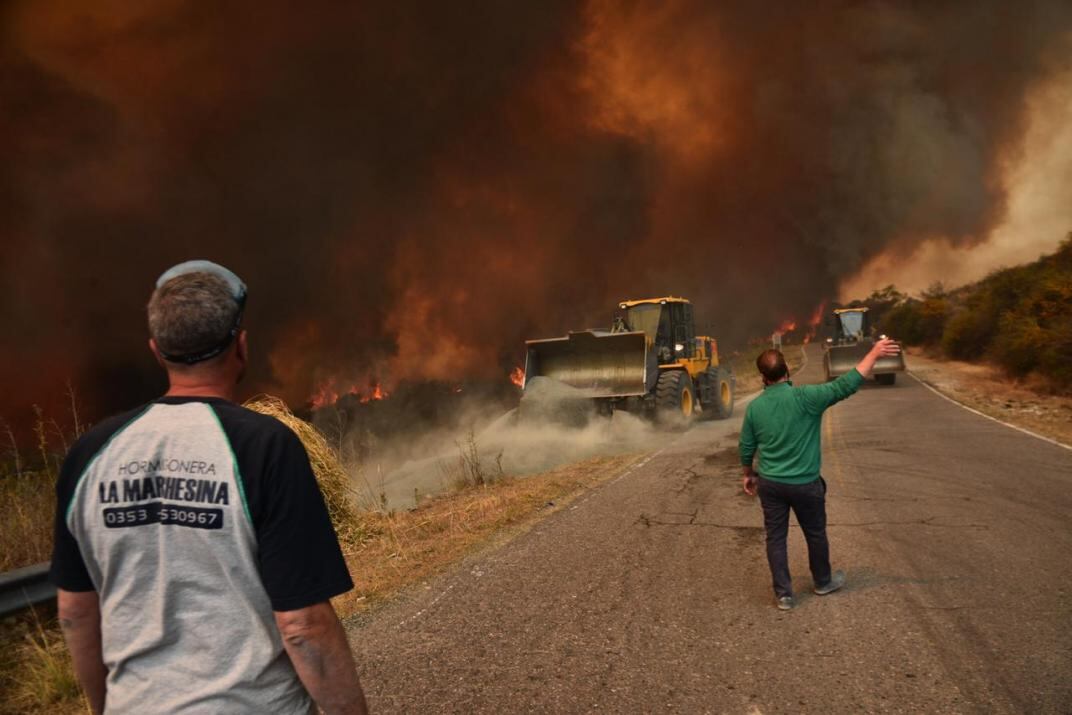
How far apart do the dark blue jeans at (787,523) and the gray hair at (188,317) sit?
3987 millimetres

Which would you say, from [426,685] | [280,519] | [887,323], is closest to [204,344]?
[280,519]

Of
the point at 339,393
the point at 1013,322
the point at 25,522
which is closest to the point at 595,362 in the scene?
the point at 25,522

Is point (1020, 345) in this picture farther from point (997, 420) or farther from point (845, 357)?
point (997, 420)

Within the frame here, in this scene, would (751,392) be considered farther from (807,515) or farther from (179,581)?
(179,581)

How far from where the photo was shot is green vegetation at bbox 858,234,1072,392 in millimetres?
19297

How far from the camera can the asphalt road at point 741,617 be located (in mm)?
3434

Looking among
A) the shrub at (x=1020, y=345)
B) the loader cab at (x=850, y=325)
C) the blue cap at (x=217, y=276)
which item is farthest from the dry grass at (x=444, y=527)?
the loader cab at (x=850, y=325)

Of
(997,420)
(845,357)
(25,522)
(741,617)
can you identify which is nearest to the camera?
(741,617)

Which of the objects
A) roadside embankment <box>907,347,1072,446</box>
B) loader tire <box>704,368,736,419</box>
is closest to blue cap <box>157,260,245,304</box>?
roadside embankment <box>907,347,1072,446</box>

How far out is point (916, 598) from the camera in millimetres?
4520

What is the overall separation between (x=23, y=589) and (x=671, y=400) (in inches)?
467

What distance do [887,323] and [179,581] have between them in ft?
196

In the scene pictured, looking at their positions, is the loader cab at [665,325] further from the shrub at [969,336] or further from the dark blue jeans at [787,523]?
the shrub at [969,336]

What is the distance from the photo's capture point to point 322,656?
1.54 metres
